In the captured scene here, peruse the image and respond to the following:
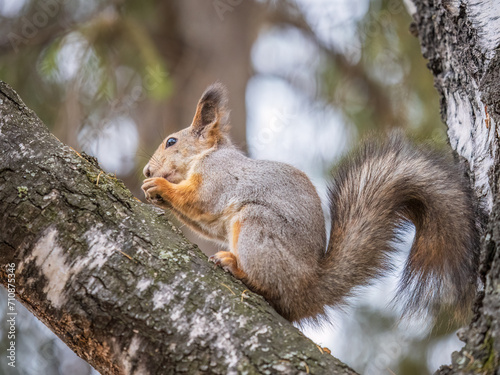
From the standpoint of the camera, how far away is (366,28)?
11.9ft

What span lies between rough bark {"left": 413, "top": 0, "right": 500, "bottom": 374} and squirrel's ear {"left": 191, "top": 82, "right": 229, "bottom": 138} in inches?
35.2

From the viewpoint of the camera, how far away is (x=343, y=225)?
1949 millimetres

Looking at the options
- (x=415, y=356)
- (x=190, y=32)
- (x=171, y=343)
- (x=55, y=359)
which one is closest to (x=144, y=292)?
(x=171, y=343)

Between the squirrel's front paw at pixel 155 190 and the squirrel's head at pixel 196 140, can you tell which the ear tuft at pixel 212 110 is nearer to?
the squirrel's head at pixel 196 140

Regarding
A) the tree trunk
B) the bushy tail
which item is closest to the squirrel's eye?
the bushy tail

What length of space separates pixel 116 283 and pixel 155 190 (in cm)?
87

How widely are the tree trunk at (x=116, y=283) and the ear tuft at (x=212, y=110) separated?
111cm

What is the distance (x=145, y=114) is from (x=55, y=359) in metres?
1.66

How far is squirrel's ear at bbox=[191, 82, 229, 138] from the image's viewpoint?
2.51 metres

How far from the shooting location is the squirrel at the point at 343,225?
172 cm

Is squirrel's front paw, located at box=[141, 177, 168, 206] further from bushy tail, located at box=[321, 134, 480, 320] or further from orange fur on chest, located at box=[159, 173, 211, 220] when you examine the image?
bushy tail, located at box=[321, 134, 480, 320]

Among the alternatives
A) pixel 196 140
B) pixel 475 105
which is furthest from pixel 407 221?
pixel 196 140

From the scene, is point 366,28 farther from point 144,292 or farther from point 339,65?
point 144,292

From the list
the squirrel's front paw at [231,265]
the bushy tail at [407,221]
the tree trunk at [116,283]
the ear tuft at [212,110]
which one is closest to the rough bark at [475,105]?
the bushy tail at [407,221]
